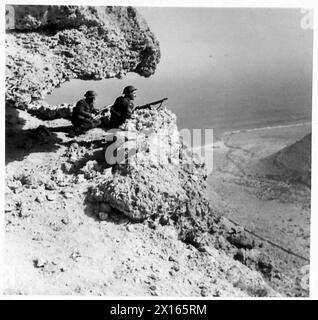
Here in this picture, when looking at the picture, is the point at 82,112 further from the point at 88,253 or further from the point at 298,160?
the point at 298,160

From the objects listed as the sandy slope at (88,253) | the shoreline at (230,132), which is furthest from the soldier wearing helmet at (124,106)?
the shoreline at (230,132)

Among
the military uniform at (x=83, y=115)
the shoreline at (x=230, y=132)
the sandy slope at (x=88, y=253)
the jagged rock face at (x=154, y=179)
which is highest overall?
the shoreline at (x=230, y=132)

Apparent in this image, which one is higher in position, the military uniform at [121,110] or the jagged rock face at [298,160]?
the military uniform at [121,110]

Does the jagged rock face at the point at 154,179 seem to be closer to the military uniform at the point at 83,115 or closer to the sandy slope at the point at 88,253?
the sandy slope at the point at 88,253

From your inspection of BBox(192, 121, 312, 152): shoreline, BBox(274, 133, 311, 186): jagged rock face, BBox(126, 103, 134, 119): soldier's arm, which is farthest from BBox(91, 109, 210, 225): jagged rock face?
BBox(192, 121, 312, 152): shoreline

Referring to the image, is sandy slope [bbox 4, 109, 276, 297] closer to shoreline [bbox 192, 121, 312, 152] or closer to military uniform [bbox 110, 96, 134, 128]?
military uniform [bbox 110, 96, 134, 128]

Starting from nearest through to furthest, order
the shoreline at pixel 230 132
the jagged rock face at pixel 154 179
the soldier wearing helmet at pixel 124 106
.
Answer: the jagged rock face at pixel 154 179 → the soldier wearing helmet at pixel 124 106 → the shoreline at pixel 230 132

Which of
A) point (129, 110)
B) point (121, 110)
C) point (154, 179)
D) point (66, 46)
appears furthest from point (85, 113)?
point (154, 179)

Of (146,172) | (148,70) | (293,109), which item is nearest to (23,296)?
(146,172)

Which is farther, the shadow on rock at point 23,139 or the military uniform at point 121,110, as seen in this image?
the military uniform at point 121,110
